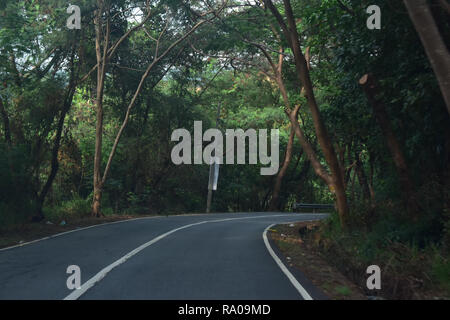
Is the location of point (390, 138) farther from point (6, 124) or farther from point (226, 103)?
point (226, 103)

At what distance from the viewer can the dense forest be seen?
13.0m

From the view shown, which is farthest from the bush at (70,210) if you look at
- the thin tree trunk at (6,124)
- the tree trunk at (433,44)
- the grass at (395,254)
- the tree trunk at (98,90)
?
the tree trunk at (433,44)

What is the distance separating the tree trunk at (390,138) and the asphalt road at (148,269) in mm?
4032

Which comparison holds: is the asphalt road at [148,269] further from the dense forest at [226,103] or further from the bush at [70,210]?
the bush at [70,210]

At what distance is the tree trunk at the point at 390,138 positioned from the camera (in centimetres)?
1327

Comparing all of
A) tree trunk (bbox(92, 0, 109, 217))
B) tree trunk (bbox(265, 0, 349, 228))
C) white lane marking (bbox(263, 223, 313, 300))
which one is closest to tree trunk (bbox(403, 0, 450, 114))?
white lane marking (bbox(263, 223, 313, 300))

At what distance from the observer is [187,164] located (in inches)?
1458

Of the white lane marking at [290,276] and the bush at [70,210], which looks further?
the bush at [70,210]

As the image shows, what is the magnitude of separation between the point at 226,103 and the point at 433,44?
117ft

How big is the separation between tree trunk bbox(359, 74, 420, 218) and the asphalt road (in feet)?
13.2

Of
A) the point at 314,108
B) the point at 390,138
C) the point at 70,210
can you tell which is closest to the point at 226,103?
the point at 70,210

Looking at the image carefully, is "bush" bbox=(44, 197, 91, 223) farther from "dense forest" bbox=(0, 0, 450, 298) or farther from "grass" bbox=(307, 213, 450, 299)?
"grass" bbox=(307, 213, 450, 299)

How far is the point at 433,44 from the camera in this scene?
896cm
